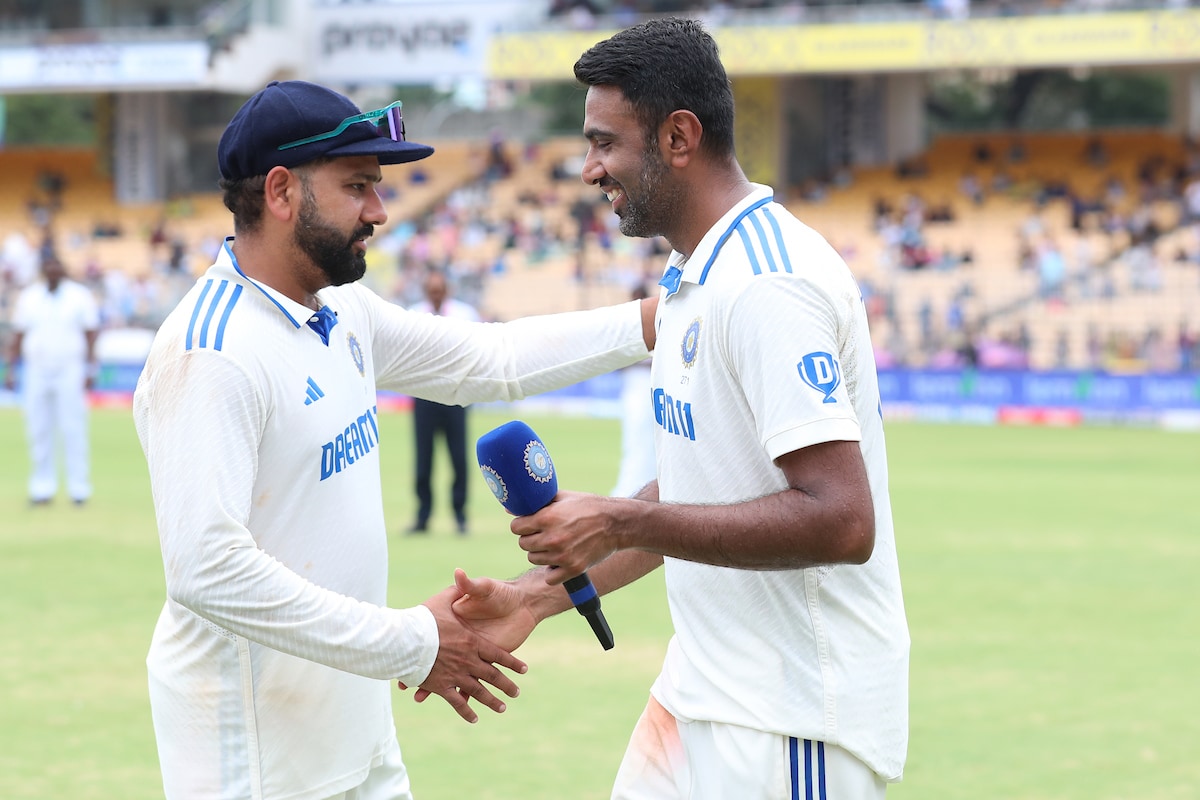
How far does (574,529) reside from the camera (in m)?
3.23

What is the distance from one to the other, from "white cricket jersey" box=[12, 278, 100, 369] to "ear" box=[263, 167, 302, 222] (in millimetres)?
12191

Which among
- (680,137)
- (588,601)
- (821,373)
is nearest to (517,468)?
(588,601)

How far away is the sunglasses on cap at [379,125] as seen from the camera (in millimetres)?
3771

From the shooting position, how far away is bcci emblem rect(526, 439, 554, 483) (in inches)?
132

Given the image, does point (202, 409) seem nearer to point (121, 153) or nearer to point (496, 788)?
point (496, 788)

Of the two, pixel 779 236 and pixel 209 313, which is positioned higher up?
pixel 779 236

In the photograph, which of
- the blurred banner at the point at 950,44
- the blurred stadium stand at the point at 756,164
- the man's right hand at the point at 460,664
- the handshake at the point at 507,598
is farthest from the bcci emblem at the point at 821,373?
the blurred banner at the point at 950,44

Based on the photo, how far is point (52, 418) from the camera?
15.4m

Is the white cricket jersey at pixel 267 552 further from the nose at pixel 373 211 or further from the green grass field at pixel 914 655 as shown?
the green grass field at pixel 914 655

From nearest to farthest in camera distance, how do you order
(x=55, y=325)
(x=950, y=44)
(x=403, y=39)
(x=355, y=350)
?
1. (x=355, y=350)
2. (x=55, y=325)
3. (x=950, y=44)
4. (x=403, y=39)

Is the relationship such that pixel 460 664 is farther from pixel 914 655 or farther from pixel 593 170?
pixel 914 655

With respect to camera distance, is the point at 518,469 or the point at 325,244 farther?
the point at 325,244

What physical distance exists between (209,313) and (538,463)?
2.98ft

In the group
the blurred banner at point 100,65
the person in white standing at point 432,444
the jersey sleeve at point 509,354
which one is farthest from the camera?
the blurred banner at point 100,65
